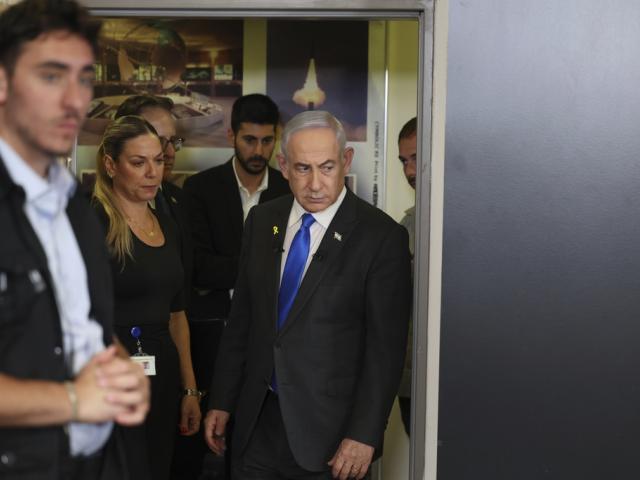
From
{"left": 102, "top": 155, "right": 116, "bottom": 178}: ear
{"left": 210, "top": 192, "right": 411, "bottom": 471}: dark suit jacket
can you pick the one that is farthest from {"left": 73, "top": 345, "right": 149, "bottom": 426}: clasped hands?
{"left": 102, "top": 155, "right": 116, "bottom": 178}: ear

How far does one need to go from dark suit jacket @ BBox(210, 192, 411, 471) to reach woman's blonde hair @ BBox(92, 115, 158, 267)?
65 centimetres

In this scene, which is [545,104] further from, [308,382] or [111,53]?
[111,53]

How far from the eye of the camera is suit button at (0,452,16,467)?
6.40ft

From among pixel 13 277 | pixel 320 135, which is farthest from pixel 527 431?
pixel 13 277

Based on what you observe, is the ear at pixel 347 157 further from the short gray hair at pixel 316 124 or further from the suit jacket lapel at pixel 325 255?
the suit jacket lapel at pixel 325 255

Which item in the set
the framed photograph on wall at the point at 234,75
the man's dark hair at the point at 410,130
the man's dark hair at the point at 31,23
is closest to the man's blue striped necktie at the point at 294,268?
the man's dark hair at the point at 410,130

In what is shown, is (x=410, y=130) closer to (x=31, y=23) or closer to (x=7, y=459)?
(x=31, y=23)

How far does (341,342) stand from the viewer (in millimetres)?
3559

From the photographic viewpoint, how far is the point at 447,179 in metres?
3.90

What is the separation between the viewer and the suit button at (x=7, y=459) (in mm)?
1952

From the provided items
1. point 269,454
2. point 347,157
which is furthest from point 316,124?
point 269,454

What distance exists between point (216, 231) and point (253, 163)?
1.39 feet

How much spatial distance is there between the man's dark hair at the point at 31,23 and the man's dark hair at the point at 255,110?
3609mm

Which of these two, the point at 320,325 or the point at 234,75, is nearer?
the point at 320,325
